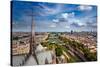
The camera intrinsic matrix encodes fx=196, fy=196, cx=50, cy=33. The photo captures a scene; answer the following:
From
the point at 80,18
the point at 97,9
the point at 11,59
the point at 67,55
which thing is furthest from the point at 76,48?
the point at 11,59

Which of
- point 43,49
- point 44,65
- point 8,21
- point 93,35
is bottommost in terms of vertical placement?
point 44,65

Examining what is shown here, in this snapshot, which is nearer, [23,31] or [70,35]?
[23,31]

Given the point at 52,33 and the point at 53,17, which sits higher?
the point at 53,17

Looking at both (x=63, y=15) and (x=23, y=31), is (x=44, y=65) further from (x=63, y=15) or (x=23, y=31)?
(x=63, y=15)

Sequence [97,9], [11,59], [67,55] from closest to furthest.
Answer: [11,59] < [67,55] < [97,9]

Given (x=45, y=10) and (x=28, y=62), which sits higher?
(x=45, y=10)

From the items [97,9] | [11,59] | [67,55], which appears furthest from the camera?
[97,9]

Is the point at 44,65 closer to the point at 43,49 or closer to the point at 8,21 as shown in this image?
the point at 43,49
